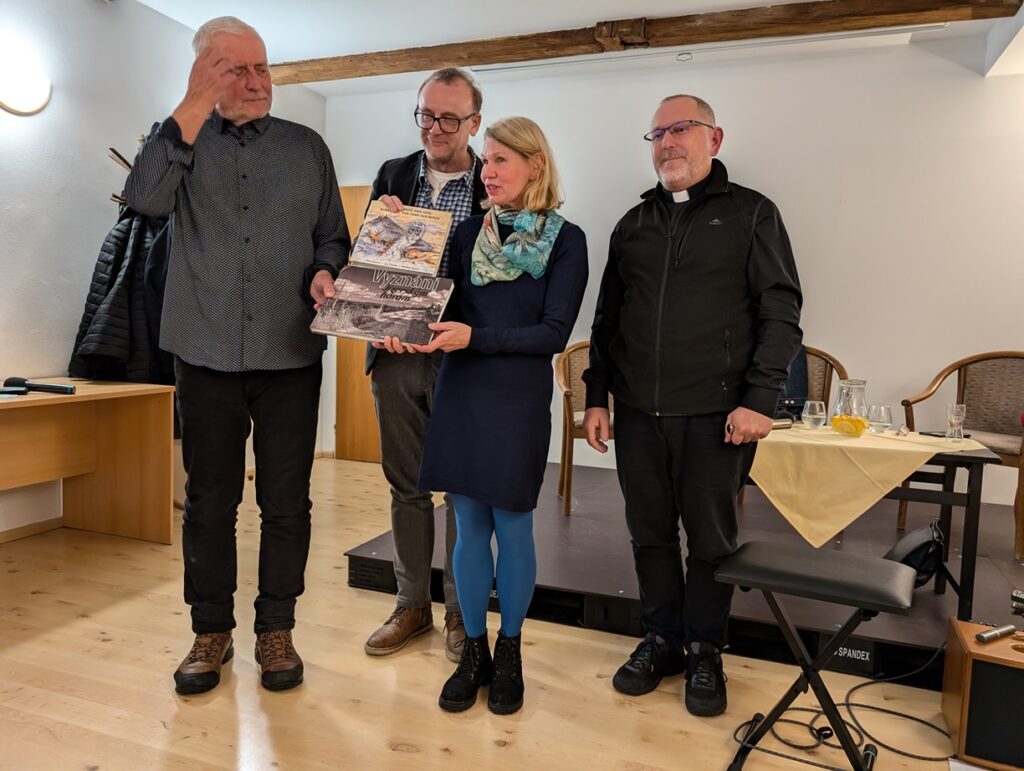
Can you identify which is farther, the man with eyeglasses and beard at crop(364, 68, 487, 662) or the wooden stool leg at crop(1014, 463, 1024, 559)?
the wooden stool leg at crop(1014, 463, 1024, 559)

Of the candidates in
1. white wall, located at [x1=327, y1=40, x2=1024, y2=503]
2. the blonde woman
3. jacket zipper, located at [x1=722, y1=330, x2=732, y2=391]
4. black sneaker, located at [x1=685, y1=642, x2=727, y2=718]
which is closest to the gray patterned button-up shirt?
the blonde woman

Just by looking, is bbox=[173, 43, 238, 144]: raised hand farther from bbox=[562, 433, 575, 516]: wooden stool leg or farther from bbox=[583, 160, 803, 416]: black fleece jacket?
bbox=[562, 433, 575, 516]: wooden stool leg

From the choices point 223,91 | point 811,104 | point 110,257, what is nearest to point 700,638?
point 223,91

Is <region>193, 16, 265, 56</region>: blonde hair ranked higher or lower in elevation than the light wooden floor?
higher

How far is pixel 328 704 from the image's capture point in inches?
75.9

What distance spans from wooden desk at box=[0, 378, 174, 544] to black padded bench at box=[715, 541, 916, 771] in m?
2.61

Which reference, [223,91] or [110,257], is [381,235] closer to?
[223,91]

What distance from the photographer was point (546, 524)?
3363 mm

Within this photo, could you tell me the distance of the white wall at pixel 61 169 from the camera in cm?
335

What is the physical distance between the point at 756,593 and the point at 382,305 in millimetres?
1664

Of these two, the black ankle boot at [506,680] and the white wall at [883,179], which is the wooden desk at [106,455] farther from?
the white wall at [883,179]

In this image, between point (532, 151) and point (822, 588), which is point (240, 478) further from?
point (822, 588)

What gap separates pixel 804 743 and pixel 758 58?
4.11 m

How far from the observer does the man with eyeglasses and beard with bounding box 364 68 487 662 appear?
2041 millimetres
